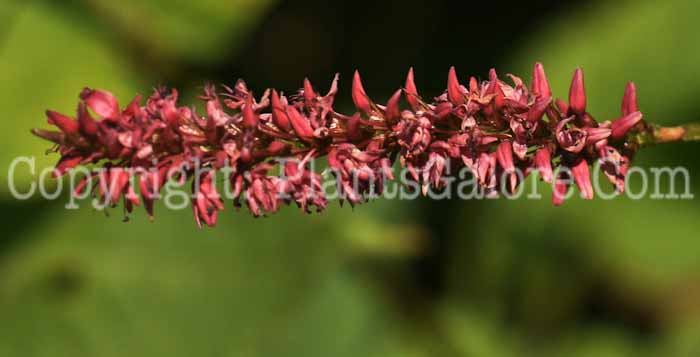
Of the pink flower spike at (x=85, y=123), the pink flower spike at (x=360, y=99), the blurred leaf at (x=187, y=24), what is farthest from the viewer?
the blurred leaf at (x=187, y=24)

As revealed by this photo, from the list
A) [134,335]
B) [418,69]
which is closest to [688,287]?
[418,69]

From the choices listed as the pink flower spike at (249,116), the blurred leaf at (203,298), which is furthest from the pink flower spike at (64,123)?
the blurred leaf at (203,298)

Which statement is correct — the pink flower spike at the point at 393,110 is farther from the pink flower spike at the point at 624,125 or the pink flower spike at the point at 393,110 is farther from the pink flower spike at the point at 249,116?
the pink flower spike at the point at 624,125

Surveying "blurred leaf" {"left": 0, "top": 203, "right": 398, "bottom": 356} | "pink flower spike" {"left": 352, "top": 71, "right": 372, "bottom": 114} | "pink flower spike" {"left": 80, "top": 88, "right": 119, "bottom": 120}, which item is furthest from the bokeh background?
"pink flower spike" {"left": 80, "top": 88, "right": 119, "bottom": 120}

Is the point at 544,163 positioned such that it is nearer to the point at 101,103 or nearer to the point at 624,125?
the point at 624,125

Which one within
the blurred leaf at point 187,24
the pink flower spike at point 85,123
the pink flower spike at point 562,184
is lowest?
the pink flower spike at point 562,184

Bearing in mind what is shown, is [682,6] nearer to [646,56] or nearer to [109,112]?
[646,56]
